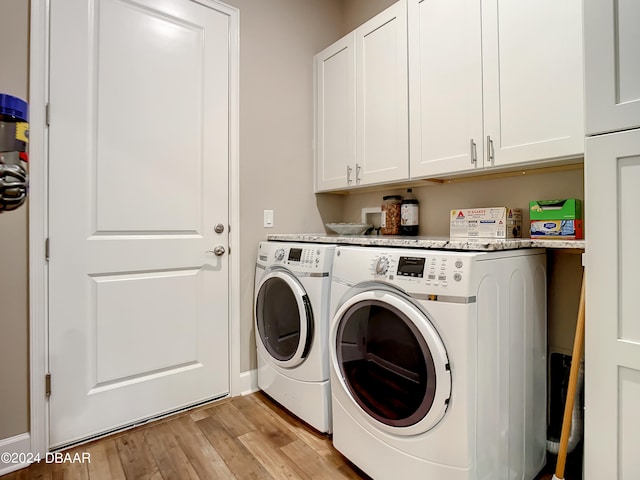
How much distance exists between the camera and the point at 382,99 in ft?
6.53

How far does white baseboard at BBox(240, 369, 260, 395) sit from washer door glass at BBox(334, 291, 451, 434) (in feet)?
3.04

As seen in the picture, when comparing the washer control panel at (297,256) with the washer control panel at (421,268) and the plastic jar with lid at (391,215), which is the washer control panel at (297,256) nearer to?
the washer control panel at (421,268)

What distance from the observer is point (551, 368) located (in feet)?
5.17

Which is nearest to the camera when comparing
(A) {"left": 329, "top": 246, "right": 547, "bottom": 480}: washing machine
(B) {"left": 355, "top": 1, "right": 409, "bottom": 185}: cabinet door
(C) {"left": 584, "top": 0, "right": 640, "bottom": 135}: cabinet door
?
(C) {"left": 584, "top": 0, "right": 640, "bottom": 135}: cabinet door

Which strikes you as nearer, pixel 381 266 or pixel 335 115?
pixel 381 266

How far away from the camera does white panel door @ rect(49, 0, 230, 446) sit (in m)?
1.62

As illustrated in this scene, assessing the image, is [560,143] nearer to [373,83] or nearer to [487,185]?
[487,185]

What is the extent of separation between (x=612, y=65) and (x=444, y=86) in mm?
809

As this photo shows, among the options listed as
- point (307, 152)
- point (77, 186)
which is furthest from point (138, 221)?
point (307, 152)

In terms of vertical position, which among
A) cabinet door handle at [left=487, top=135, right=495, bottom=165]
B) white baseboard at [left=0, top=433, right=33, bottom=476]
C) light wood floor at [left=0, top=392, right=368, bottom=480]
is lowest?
light wood floor at [left=0, top=392, right=368, bottom=480]

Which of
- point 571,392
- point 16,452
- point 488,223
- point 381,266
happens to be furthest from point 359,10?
point 16,452

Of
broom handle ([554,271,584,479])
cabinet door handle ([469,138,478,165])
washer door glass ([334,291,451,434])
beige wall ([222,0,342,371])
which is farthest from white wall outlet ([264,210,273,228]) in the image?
broom handle ([554,271,584,479])

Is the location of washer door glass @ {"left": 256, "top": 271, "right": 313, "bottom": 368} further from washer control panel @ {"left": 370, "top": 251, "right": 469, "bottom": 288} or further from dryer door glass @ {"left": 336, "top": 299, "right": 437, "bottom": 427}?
washer control panel @ {"left": 370, "top": 251, "right": 469, "bottom": 288}

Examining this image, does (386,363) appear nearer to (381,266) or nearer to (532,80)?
(381,266)
